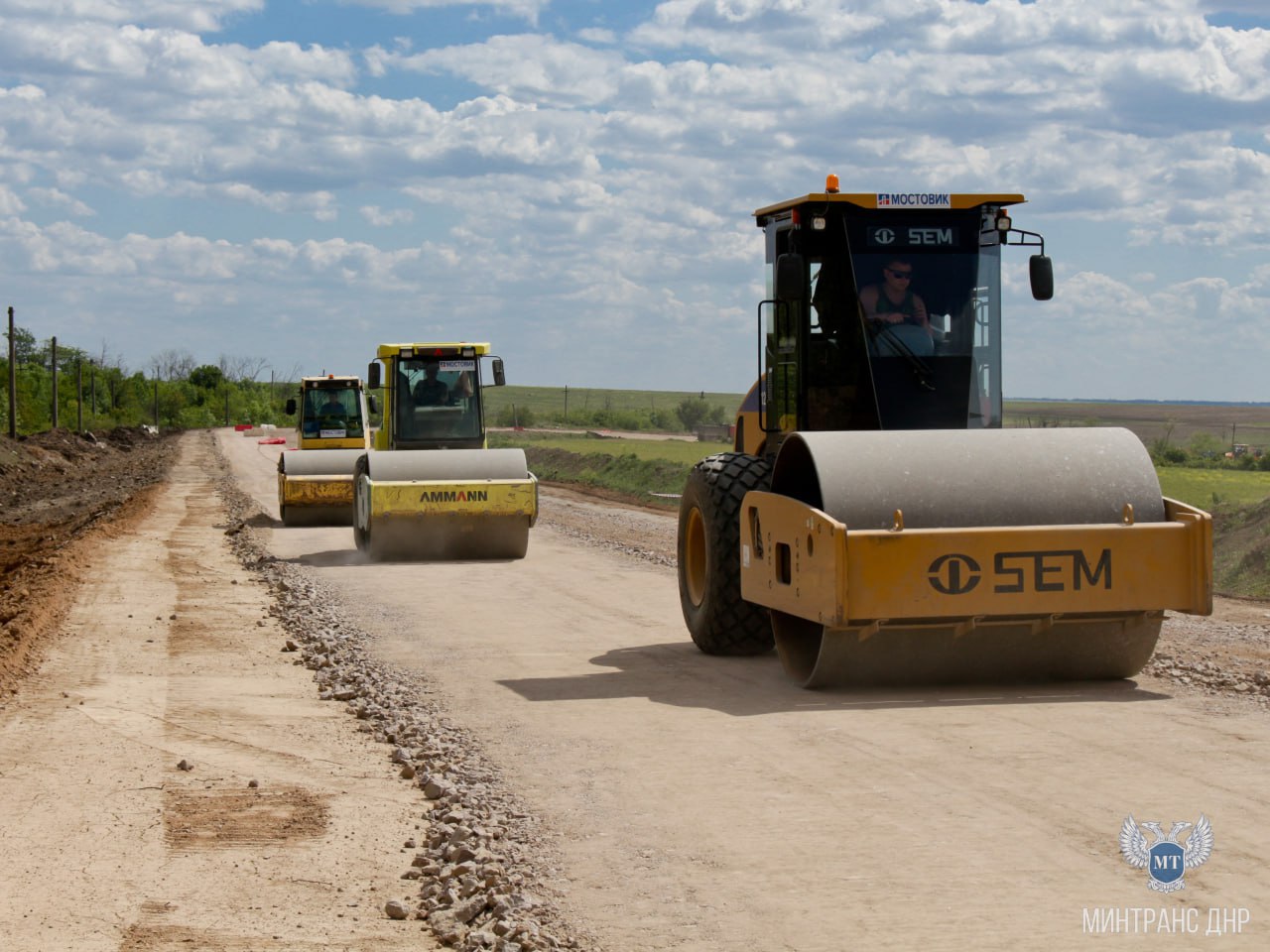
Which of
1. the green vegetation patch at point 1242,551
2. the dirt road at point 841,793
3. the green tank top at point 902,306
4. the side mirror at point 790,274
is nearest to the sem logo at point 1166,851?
the dirt road at point 841,793

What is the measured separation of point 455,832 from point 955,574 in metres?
3.72

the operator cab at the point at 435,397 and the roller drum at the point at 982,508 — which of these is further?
the operator cab at the point at 435,397

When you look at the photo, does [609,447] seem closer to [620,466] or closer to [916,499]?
[620,466]

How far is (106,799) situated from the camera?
7.84m

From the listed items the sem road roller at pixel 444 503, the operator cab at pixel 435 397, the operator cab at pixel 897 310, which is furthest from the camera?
the operator cab at pixel 435 397

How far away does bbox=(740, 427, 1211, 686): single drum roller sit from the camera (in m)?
9.30

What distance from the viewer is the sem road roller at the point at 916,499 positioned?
937 centimetres

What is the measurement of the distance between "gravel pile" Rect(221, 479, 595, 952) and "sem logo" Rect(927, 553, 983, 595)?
2.87m

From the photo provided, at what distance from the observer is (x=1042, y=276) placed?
1119cm

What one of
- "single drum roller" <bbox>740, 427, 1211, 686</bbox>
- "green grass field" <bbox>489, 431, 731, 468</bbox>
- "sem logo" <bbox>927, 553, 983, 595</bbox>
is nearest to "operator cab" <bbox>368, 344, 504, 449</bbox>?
"single drum roller" <bbox>740, 427, 1211, 686</bbox>

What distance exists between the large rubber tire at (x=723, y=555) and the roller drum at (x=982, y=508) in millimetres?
1266

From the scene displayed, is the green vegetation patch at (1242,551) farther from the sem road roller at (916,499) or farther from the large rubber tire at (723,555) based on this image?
the large rubber tire at (723,555)

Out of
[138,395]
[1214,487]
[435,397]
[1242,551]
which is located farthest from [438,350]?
[138,395]

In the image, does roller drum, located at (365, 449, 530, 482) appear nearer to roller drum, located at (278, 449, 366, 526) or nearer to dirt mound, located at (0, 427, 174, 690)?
dirt mound, located at (0, 427, 174, 690)
